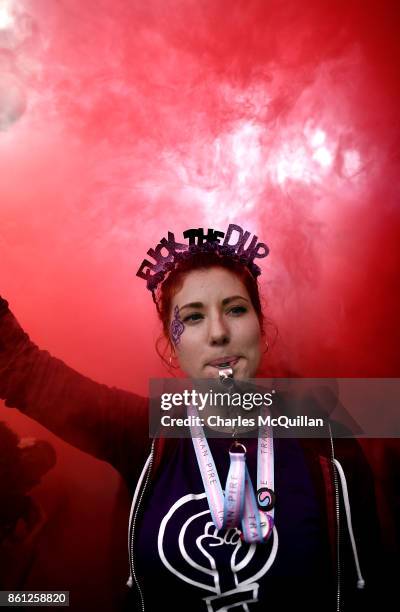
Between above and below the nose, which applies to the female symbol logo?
below

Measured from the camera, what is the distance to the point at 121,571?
91.7 inches

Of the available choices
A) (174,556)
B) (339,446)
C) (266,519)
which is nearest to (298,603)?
(266,519)

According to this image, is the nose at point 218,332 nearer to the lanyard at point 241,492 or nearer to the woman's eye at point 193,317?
the woman's eye at point 193,317

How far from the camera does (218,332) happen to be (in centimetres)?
198

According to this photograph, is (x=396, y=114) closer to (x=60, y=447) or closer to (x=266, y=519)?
(x=266, y=519)

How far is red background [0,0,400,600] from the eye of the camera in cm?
252

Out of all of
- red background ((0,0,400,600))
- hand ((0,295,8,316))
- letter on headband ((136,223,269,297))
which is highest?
red background ((0,0,400,600))

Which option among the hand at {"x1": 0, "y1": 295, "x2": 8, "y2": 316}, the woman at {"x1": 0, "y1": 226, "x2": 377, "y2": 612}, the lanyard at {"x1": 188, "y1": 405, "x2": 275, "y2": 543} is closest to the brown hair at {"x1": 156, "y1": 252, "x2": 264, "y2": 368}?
the woman at {"x1": 0, "y1": 226, "x2": 377, "y2": 612}

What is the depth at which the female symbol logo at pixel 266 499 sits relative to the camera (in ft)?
5.83

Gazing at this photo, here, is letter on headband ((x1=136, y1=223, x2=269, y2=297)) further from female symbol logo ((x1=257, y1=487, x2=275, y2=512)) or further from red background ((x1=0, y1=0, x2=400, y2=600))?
female symbol logo ((x1=257, y1=487, x2=275, y2=512))

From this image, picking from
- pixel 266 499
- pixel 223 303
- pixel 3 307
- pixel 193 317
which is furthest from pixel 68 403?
pixel 266 499

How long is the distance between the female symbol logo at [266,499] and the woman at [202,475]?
0.15ft

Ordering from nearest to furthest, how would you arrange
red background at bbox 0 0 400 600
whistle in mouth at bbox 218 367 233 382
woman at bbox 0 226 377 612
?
1. woman at bbox 0 226 377 612
2. whistle in mouth at bbox 218 367 233 382
3. red background at bbox 0 0 400 600

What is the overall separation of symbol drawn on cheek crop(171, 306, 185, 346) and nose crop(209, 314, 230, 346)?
0.46ft
